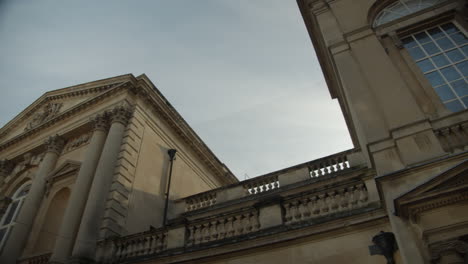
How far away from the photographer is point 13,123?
63.7 ft

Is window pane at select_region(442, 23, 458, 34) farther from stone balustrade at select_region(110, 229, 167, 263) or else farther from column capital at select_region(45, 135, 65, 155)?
column capital at select_region(45, 135, 65, 155)

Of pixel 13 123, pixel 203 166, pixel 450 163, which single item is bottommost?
pixel 450 163

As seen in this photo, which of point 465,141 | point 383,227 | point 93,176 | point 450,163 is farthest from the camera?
point 93,176

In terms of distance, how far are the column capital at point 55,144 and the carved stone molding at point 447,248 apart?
49.2 ft

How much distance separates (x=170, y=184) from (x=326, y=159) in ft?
23.1

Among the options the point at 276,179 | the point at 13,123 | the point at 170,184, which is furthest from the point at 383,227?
the point at 13,123

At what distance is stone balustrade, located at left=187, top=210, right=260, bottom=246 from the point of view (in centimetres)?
834

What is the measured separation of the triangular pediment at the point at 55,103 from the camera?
1532 cm

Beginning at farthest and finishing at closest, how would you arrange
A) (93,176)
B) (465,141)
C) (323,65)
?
1. (323,65)
2. (93,176)
3. (465,141)

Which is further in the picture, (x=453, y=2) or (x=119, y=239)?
(x=119, y=239)

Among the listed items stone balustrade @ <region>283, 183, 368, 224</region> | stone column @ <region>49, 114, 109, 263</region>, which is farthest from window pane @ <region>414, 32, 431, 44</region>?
stone column @ <region>49, 114, 109, 263</region>

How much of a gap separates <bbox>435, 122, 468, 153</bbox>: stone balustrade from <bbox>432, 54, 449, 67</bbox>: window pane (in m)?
2.43

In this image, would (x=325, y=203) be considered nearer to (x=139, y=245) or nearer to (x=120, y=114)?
(x=139, y=245)

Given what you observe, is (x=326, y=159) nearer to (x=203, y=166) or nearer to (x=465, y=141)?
(x=465, y=141)
